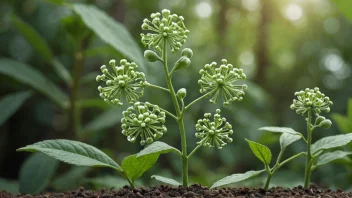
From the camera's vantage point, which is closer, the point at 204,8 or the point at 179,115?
the point at 179,115

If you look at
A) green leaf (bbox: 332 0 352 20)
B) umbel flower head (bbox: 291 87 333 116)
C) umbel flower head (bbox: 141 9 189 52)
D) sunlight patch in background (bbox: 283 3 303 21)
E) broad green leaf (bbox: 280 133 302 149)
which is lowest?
broad green leaf (bbox: 280 133 302 149)

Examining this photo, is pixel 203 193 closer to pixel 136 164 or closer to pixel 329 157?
pixel 136 164

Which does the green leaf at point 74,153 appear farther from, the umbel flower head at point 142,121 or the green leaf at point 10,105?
the green leaf at point 10,105

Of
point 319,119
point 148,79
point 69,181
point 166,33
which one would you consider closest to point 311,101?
point 319,119

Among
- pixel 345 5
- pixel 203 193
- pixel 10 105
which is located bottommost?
pixel 203 193

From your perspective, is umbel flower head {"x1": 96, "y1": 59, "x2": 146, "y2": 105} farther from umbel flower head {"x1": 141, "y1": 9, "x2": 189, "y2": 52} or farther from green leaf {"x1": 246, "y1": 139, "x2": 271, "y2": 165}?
A: green leaf {"x1": 246, "y1": 139, "x2": 271, "y2": 165}

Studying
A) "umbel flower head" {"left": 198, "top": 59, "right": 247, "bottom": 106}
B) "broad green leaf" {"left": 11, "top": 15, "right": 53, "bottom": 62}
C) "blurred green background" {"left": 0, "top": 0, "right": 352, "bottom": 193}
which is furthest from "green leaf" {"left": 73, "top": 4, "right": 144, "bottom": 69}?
"umbel flower head" {"left": 198, "top": 59, "right": 247, "bottom": 106}

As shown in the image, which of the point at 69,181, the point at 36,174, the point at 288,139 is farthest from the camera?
the point at 69,181
